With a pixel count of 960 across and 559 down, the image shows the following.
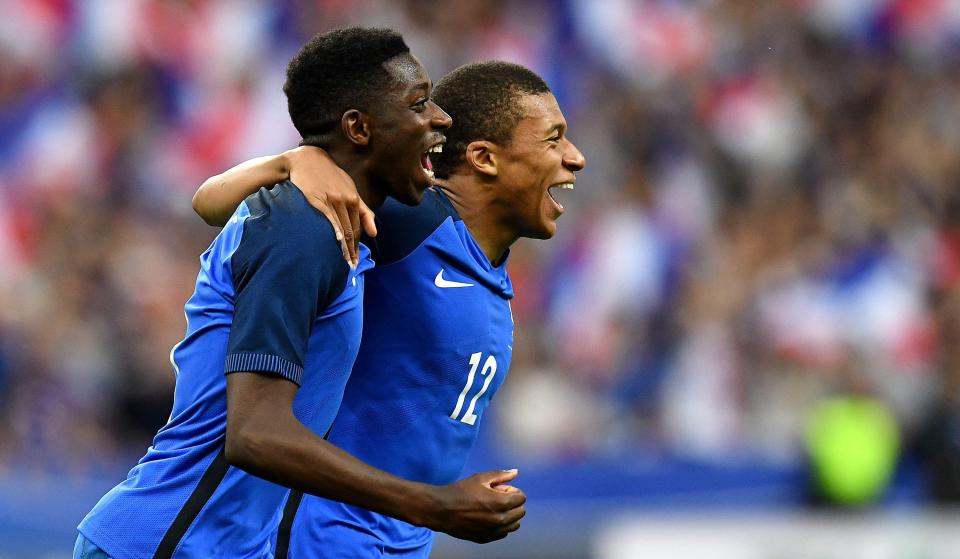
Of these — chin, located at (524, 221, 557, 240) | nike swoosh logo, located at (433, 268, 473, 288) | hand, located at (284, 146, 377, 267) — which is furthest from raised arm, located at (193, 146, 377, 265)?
chin, located at (524, 221, 557, 240)

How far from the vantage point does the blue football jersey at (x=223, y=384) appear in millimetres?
3459

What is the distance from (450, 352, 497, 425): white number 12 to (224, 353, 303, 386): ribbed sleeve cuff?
3.41 ft

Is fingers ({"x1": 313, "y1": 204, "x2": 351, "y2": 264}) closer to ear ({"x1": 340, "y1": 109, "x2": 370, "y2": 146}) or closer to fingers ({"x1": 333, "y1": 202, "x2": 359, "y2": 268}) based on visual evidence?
fingers ({"x1": 333, "y1": 202, "x2": 359, "y2": 268})

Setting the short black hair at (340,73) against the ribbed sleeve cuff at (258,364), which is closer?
the ribbed sleeve cuff at (258,364)

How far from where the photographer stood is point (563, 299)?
1062 cm

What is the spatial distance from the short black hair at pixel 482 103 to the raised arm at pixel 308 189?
77cm

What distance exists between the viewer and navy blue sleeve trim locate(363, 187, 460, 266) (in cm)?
418

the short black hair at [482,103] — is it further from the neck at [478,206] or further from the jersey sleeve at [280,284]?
the jersey sleeve at [280,284]

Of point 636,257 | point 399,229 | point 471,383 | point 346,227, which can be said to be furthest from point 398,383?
point 636,257

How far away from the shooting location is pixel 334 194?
364cm

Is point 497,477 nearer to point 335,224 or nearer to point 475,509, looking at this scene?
point 475,509

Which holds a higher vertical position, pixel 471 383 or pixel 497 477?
pixel 471 383

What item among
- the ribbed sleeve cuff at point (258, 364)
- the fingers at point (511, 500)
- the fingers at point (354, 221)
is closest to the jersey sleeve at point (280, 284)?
the ribbed sleeve cuff at point (258, 364)

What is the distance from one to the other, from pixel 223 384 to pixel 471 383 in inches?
38.2
